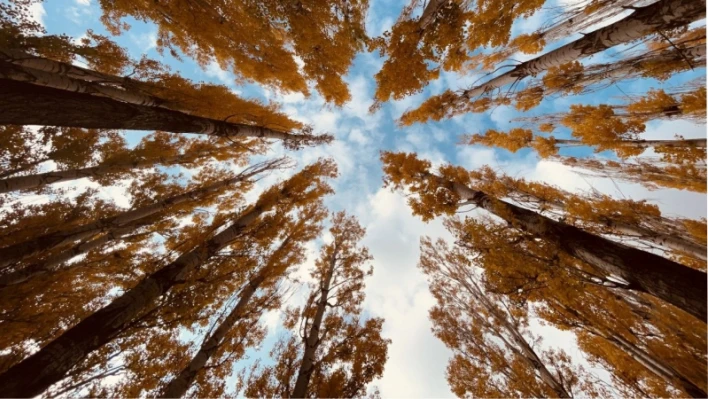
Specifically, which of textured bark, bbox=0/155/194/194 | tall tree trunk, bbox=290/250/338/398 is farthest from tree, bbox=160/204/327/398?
textured bark, bbox=0/155/194/194

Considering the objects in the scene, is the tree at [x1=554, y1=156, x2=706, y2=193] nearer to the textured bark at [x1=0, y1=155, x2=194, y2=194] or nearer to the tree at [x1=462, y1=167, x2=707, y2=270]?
the tree at [x1=462, y1=167, x2=707, y2=270]

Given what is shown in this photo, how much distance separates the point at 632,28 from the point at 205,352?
27.1ft

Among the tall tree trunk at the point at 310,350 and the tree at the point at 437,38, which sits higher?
the tree at the point at 437,38

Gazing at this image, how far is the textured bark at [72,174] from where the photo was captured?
18.5ft

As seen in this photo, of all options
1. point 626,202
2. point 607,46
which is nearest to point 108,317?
point 607,46

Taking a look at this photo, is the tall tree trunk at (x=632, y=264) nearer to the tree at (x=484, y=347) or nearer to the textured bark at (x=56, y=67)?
the tree at (x=484, y=347)

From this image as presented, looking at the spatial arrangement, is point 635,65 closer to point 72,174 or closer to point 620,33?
point 620,33

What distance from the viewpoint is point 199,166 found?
995 centimetres

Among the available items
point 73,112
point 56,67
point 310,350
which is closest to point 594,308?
point 310,350

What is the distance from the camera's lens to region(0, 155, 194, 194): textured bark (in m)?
5.63

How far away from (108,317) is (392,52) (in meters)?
6.35

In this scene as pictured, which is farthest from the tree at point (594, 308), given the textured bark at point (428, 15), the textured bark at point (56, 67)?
the textured bark at point (56, 67)

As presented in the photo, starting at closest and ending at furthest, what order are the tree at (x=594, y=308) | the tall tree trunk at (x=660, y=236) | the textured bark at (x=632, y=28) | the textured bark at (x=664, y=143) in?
the textured bark at (x=632, y=28)
the tree at (x=594, y=308)
the tall tree trunk at (x=660, y=236)
the textured bark at (x=664, y=143)

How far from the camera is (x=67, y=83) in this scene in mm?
3779
